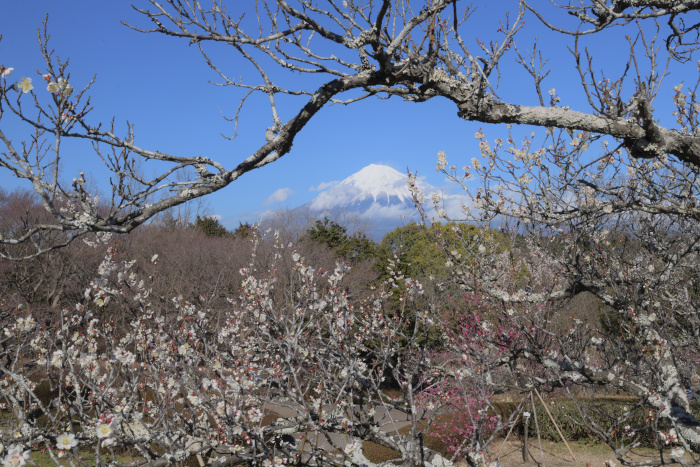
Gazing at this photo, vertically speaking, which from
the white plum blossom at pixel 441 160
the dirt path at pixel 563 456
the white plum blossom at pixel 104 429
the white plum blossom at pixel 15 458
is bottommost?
the dirt path at pixel 563 456

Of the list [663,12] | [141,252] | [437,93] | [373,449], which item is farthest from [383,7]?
[141,252]

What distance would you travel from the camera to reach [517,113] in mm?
2816

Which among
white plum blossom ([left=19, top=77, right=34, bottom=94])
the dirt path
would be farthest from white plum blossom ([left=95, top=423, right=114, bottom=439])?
the dirt path

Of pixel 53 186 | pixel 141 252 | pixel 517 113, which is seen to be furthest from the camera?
pixel 141 252

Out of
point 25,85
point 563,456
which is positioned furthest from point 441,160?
point 563,456

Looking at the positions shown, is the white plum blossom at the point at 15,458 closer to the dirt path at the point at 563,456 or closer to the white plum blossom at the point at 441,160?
the white plum blossom at the point at 441,160

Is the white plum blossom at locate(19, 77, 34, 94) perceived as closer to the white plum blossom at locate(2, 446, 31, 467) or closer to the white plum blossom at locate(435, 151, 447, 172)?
the white plum blossom at locate(2, 446, 31, 467)

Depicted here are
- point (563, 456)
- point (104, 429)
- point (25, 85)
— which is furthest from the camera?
point (563, 456)

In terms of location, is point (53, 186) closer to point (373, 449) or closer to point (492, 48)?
point (492, 48)

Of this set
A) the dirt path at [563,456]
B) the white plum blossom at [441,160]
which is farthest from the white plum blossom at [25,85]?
the dirt path at [563,456]

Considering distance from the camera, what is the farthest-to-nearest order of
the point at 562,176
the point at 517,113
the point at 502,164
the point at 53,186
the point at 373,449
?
the point at 373,449 < the point at 502,164 < the point at 562,176 < the point at 517,113 < the point at 53,186

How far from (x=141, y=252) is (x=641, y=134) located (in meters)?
22.5

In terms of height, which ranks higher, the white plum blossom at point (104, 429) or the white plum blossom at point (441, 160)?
the white plum blossom at point (441, 160)

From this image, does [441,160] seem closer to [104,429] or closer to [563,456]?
[104,429]
